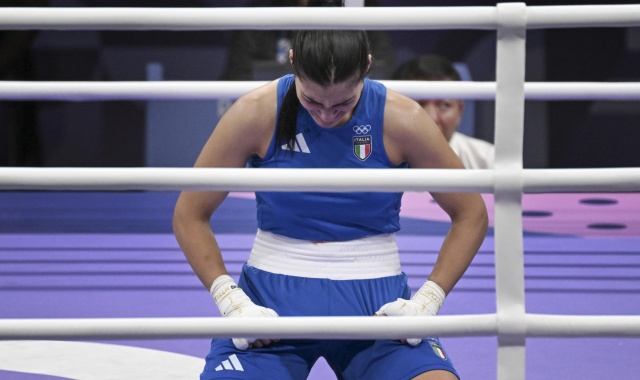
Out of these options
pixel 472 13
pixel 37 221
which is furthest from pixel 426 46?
pixel 472 13

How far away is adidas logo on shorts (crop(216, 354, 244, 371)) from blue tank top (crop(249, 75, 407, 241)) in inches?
8.3

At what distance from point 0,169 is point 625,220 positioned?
3.22 meters

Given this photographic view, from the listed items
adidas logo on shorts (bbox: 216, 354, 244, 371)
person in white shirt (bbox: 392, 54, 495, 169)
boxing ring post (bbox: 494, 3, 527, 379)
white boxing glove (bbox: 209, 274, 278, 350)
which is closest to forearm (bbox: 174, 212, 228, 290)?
white boxing glove (bbox: 209, 274, 278, 350)

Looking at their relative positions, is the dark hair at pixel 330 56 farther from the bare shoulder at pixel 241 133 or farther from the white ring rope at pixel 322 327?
the white ring rope at pixel 322 327

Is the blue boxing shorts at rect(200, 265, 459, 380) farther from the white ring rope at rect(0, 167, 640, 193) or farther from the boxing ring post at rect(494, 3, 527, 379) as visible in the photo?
the white ring rope at rect(0, 167, 640, 193)

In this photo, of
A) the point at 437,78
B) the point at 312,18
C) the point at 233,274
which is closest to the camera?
the point at 312,18

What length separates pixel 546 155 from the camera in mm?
4871

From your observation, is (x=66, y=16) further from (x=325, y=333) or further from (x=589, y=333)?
(x=589, y=333)

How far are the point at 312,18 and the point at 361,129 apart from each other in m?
0.40

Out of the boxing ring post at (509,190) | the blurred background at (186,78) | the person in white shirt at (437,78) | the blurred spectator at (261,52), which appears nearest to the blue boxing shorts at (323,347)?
the boxing ring post at (509,190)

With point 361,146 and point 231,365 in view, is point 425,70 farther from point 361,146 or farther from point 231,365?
point 231,365

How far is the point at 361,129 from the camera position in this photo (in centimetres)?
137

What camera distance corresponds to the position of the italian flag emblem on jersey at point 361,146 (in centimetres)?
138

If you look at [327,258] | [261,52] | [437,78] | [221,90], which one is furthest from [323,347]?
[261,52]
